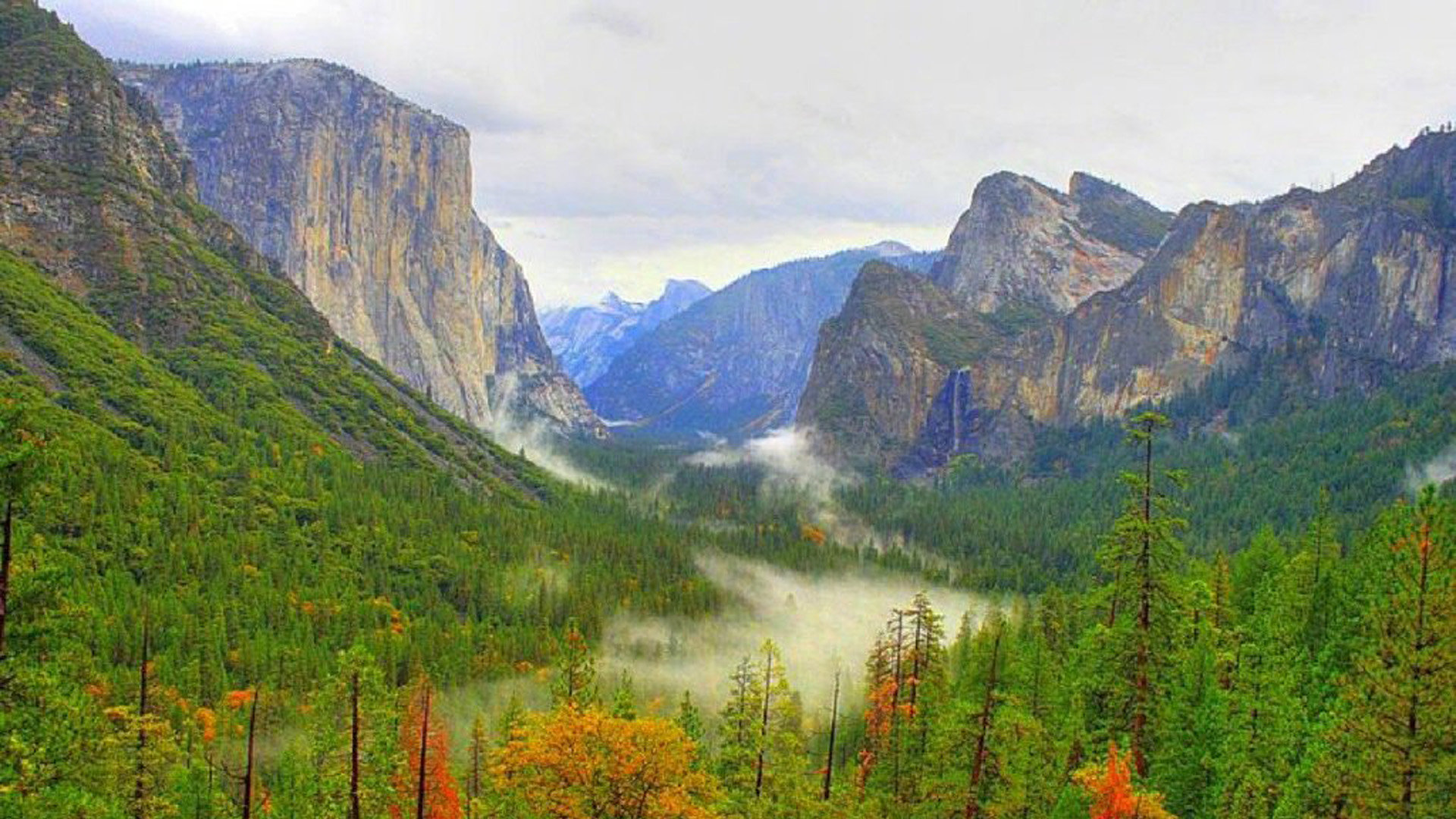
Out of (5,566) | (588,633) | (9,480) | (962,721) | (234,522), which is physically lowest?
(588,633)

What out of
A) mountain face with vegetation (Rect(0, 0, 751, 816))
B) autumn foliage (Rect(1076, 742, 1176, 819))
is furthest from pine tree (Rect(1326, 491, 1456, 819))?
mountain face with vegetation (Rect(0, 0, 751, 816))

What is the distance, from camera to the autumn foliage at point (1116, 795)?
32562 millimetres

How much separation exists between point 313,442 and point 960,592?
4254 inches

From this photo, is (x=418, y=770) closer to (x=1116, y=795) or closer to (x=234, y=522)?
(x=1116, y=795)

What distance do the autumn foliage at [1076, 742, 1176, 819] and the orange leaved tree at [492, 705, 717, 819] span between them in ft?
40.9

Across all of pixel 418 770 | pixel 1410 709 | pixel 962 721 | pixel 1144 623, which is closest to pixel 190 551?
pixel 418 770

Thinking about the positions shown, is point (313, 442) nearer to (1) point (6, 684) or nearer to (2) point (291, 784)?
(2) point (291, 784)

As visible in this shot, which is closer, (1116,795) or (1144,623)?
(1116,795)

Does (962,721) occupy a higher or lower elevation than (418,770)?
higher

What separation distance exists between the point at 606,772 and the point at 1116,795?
1589 centimetres

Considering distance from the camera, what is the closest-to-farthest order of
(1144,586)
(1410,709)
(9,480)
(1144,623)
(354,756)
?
(9,480) < (1410,709) < (354,756) < (1144,586) < (1144,623)

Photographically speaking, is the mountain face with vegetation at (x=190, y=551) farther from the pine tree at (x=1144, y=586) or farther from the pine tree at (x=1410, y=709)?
the pine tree at (x=1410, y=709)

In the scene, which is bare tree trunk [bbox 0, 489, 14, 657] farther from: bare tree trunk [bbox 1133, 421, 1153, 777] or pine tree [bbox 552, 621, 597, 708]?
bare tree trunk [bbox 1133, 421, 1153, 777]

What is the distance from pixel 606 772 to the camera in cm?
3159
